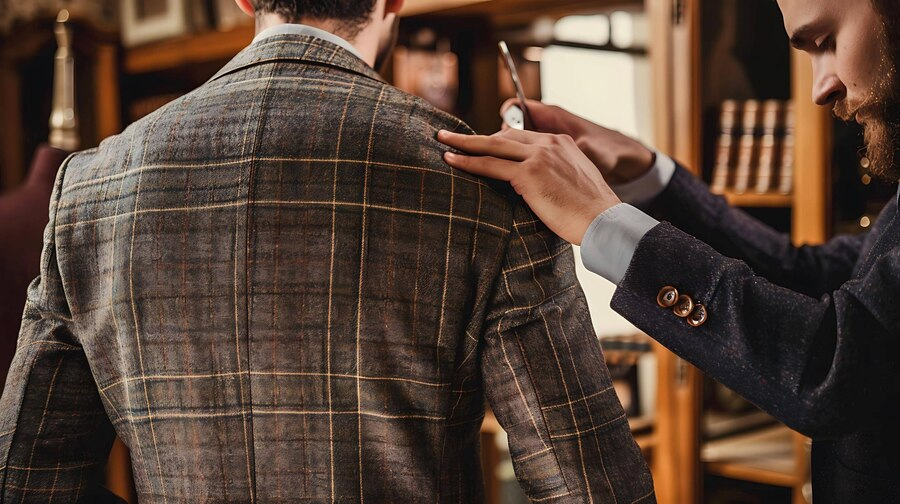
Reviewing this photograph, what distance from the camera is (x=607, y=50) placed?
97.1 inches

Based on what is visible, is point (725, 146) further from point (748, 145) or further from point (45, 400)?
point (45, 400)

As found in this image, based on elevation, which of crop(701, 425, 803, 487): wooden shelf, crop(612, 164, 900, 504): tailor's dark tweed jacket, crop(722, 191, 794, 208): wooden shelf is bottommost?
crop(701, 425, 803, 487): wooden shelf

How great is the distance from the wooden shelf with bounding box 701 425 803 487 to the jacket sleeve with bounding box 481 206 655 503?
1243 mm

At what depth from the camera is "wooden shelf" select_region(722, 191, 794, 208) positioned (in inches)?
81.5

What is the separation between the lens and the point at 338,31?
1.06 m

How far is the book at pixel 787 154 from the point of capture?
6.81 feet

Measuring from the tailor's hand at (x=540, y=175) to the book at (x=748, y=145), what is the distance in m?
1.21

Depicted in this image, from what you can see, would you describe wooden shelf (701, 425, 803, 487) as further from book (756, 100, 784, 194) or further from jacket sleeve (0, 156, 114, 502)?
jacket sleeve (0, 156, 114, 502)

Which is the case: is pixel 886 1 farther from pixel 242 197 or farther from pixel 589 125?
pixel 242 197

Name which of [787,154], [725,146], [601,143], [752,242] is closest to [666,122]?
[725,146]

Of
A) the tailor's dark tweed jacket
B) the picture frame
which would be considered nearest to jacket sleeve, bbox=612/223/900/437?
the tailor's dark tweed jacket

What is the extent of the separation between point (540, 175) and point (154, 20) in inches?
107

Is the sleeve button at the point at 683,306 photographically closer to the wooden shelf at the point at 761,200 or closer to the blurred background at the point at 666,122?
the blurred background at the point at 666,122

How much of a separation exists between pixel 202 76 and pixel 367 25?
2681mm
